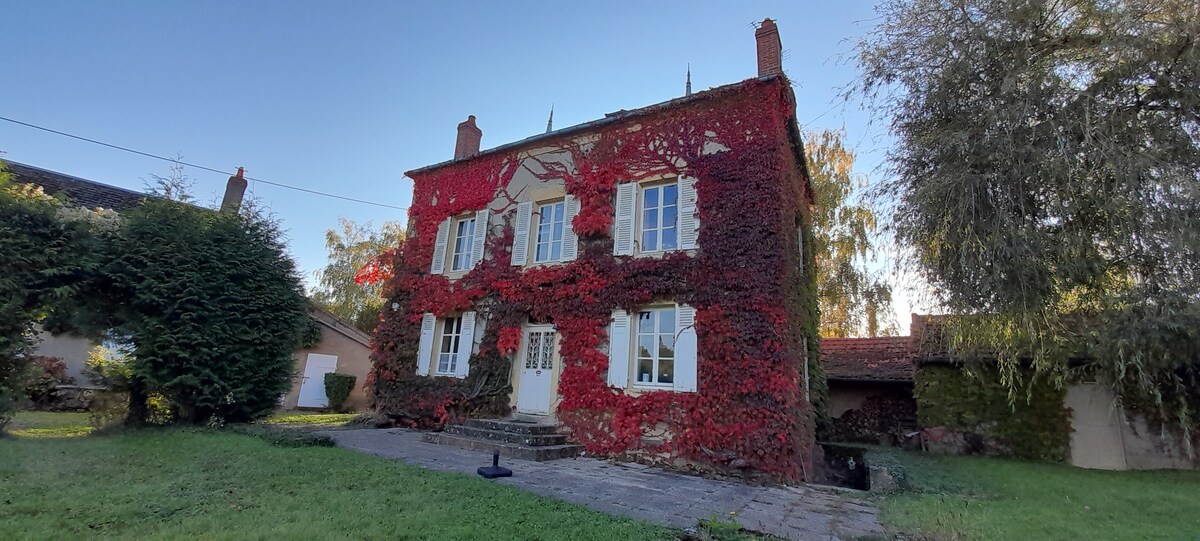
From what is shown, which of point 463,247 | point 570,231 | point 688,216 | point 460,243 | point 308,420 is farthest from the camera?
point 308,420

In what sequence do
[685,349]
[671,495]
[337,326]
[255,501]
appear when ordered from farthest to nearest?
[337,326] < [685,349] < [671,495] < [255,501]

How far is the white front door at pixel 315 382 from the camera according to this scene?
54.3ft

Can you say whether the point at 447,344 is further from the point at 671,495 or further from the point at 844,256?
the point at 844,256

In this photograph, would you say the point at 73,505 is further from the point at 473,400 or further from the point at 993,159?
the point at 993,159

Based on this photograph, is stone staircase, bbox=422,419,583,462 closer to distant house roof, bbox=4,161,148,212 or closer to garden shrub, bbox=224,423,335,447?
garden shrub, bbox=224,423,335,447

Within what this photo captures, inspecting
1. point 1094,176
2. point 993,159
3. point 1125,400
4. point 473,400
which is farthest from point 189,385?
point 1125,400

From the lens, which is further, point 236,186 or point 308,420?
point 236,186

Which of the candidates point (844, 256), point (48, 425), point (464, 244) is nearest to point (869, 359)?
point (844, 256)

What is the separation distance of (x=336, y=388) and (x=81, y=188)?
9269mm

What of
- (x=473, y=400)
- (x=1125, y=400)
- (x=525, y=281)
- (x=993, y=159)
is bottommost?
(x=473, y=400)

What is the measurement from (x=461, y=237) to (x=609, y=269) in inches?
183

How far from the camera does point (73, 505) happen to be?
4.13m

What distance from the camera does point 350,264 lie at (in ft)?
81.9

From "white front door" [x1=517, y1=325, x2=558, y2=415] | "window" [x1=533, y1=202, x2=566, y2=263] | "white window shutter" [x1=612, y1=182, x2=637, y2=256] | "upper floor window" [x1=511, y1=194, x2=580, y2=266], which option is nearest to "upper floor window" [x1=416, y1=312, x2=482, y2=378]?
"white front door" [x1=517, y1=325, x2=558, y2=415]
